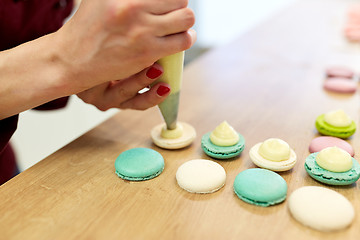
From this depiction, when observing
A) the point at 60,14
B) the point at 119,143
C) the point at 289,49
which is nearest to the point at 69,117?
the point at 60,14

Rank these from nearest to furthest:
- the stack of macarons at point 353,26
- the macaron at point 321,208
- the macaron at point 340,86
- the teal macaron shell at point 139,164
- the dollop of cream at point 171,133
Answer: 1. the macaron at point 321,208
2. the teal macaron shell at point 139,164
3. the dollop of cream at point 171,133
4. the macaron at point 340,86
5. the stack of macarons at point 353,26

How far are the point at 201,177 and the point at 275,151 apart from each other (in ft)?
0.44

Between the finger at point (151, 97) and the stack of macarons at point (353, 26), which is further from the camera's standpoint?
the stack of macarons at point (353, 26)

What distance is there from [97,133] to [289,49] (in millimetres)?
816

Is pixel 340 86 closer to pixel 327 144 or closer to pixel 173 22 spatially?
pixel 327 144

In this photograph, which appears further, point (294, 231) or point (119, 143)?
point (119, 143)

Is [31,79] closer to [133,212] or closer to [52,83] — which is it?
[52,83]

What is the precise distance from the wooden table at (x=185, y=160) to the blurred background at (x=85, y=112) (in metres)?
0.54

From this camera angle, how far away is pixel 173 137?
0.66 meters

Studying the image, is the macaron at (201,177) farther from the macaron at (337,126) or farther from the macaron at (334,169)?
the macaron at (337,126)

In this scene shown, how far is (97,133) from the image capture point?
2.35 feet

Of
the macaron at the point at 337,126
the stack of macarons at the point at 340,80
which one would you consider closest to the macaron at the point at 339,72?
the stack of macarons at the point at 340,80

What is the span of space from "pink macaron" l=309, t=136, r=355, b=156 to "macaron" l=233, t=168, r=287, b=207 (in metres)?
0.13

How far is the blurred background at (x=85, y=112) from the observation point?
5.95 ft
